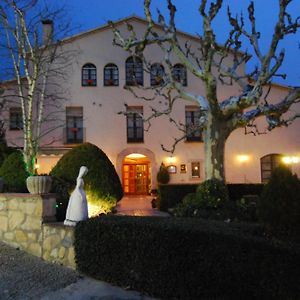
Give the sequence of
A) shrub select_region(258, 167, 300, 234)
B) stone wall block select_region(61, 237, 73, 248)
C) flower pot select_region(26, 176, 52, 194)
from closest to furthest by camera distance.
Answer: shrub select_region(258, 167, 300, 234), stone wall block select_region(61, 237, 73, 248), flower pot select_region(26, 176, 52, 194)

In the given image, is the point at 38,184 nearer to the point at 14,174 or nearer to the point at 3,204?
the point at 3,204

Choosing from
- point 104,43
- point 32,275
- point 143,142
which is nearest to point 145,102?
point 143,142

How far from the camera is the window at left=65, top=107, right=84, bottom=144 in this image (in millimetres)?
21047

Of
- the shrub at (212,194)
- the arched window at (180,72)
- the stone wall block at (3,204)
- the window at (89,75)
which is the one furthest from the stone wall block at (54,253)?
the arched window at (180,72)

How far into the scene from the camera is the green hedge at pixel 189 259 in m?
3.91

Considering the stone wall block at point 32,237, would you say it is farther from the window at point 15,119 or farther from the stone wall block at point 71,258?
the window at point 15,119

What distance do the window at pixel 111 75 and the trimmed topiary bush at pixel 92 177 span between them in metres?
12.5

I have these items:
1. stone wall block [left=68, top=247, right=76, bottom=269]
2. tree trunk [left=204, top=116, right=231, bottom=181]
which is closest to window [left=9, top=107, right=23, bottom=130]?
tree trunk [left=204, top=116, right=231, bottom=181]

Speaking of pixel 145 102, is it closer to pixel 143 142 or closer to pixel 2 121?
pixel 143 142

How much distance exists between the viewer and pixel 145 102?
21.5m

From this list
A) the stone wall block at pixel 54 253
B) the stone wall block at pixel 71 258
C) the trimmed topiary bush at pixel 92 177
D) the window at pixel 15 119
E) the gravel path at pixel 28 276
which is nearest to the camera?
the gravel path at pixel 28 276

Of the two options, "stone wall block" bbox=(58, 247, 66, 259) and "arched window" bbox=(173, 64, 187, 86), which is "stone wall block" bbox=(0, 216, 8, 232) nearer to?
"stone wall block" bbox=(58, 247, 66, 259)

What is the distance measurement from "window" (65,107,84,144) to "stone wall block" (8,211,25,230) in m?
14.0

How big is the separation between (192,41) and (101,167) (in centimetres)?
1474
